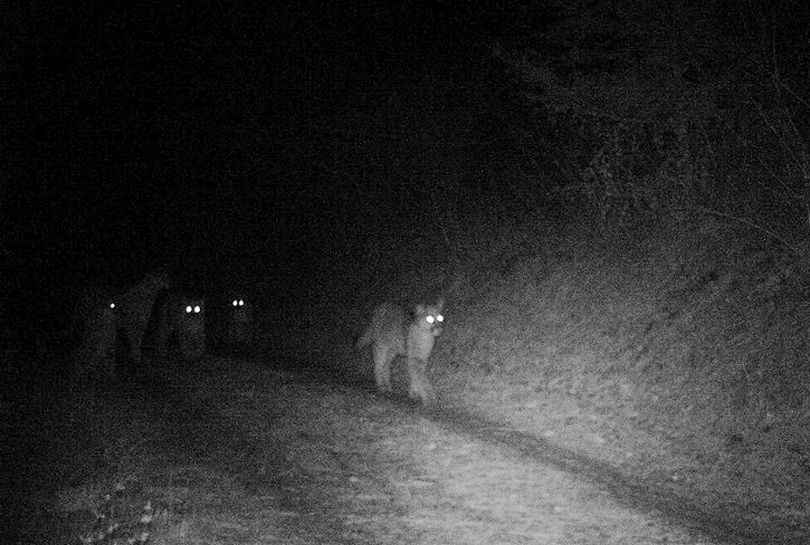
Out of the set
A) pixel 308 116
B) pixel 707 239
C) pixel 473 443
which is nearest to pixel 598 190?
pixel 707 239

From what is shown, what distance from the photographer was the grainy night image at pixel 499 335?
738cm

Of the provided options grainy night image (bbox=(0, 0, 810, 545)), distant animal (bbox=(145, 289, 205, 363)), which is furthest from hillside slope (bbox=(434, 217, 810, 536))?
distant animal (bbox=(145, 289, 205, 363))

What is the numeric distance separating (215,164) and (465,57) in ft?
46.9

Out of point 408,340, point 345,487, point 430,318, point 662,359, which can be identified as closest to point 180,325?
point 408,340

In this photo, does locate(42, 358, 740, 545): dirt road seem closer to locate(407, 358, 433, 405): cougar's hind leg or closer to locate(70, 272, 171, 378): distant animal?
locate(407, 358, 433, 405): cougar's hind leg

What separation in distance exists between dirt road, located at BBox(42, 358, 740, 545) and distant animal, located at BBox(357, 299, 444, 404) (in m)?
1.18

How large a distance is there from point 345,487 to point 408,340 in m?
5.48

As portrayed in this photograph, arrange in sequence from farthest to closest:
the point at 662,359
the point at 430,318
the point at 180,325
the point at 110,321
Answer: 1. the point at 180,325
2. the point at 110,321
3. the point at 430,318
4. the point at 662,359

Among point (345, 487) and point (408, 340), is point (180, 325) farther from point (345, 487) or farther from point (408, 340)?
point (345, 487)

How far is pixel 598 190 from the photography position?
14.5 metres

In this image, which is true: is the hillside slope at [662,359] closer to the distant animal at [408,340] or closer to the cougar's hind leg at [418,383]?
the cougar's hind leg at [418,383]

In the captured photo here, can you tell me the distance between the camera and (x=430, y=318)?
12.9 meters

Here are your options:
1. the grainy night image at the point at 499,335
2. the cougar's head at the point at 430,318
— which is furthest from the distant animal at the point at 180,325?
the cougar's head at the point at 430,318

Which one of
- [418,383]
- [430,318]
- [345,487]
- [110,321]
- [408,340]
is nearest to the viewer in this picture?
[345,487]
